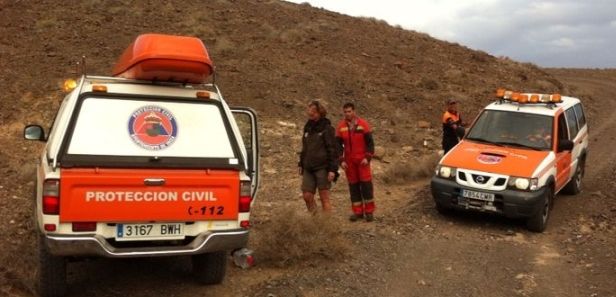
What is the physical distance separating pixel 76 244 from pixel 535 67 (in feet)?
95.8

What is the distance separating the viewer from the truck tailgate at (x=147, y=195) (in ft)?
15.3

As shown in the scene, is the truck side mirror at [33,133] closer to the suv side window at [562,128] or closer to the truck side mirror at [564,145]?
the truck side mirror at [564,145]

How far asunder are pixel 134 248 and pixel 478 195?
5099mm

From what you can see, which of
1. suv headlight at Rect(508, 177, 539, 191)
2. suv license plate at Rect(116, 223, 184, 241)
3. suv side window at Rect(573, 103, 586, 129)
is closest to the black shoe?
suv headlight at Rect(508, 177, 539, 191)

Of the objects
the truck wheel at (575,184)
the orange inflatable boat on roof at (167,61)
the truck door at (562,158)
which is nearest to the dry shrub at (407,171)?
the truck wheel at (575,184)

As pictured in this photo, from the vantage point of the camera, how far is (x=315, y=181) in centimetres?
793

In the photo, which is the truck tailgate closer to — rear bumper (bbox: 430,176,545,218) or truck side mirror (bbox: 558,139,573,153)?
rear bumper (bbox: 430,176,545,218)

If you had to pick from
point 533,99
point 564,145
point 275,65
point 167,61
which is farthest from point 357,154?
point 275,65

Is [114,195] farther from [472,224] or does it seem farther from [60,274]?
[472,224]

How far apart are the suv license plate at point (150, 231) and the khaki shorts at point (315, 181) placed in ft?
10.0

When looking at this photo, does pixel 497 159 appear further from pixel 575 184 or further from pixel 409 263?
pixel 575 184

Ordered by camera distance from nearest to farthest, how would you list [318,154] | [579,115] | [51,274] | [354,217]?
[51,274] → [318,154] → [354,217] → [579,115]

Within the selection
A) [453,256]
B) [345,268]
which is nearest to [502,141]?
[453,256]

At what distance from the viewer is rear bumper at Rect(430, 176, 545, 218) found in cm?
809
